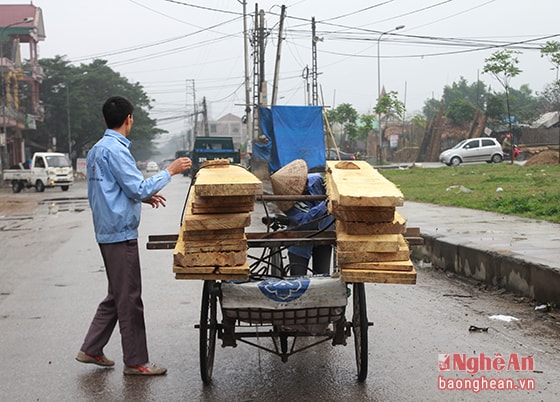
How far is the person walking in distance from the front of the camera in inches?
179

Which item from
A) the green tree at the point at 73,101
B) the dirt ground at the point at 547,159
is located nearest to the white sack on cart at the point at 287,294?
the dirt ground at the point at 547,159

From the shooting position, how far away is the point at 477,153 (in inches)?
1454

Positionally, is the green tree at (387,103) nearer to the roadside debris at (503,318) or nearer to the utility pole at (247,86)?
the utility pole at (247,86)

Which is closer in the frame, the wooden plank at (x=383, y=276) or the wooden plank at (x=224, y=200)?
the wooden plank at (x=383, y=276)

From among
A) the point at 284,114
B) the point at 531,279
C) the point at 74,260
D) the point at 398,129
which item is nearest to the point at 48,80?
the point at 398,129

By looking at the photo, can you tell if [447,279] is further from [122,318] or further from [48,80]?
[48,80]

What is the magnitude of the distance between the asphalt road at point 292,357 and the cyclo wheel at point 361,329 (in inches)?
4.7

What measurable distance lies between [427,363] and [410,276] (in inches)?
49.1

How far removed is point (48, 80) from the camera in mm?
62219

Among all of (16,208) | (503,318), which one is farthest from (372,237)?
(16,208)

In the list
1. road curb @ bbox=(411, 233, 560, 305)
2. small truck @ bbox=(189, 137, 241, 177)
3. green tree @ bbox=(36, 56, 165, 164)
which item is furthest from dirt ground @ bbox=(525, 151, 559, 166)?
green tree @ bbox=(36, 56, 165, 164)

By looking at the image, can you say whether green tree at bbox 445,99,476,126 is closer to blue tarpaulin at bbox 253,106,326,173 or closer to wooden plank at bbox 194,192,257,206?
blue tarpaulin at bbox 253,106,326,173

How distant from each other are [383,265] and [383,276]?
7 centimetres

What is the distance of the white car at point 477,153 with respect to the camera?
36.7 metres
